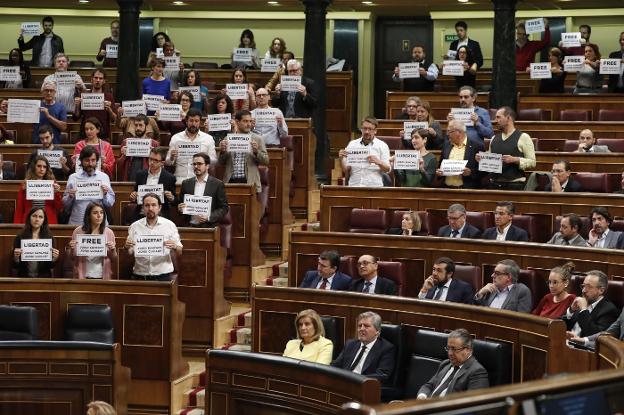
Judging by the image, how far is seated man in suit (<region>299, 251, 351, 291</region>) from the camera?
7.96 metres

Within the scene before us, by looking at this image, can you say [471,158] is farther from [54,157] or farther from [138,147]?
[54,157]

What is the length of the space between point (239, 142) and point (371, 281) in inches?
90.2

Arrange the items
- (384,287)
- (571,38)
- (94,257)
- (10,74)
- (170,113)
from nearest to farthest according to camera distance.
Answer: (384,287), (94,257), (170,113), (571,38), (10,74)

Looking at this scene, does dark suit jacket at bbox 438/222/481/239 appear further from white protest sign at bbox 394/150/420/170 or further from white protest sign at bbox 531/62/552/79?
white protest sign at bbox 531/62/552/79

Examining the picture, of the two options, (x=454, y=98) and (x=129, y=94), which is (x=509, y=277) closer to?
(x=454, y=98)

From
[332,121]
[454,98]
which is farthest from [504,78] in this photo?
[332,121]

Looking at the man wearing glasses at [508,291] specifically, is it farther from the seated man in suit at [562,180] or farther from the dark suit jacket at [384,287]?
the seated man in suit at [562,180]

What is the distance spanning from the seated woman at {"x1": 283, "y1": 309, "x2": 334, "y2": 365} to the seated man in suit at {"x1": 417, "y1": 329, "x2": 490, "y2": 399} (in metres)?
0.82

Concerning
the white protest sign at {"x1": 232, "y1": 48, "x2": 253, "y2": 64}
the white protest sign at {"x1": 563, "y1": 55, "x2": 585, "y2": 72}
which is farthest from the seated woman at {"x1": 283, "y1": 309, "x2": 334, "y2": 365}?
the white protest sign at {"x1": 232, "y1": 48, "x2": 253, "y2": 64}

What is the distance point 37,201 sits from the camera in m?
9.25

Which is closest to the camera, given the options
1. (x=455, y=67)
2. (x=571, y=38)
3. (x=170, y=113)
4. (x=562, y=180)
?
(x=562, y=180)

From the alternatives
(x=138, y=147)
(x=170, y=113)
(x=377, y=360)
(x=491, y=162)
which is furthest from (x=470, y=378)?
(x=170, y=113)

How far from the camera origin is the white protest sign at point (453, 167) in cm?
948

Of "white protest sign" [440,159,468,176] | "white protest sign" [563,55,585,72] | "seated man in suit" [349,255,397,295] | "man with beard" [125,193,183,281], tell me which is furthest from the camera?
"white protest sign" [563,55,585,72]
